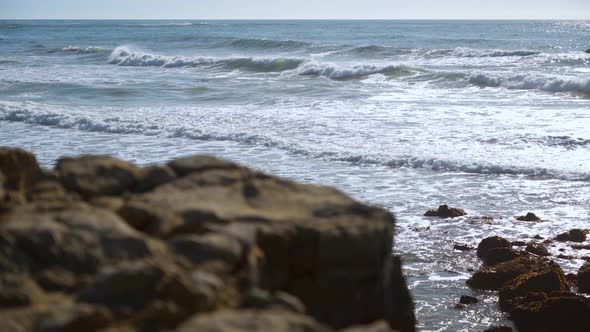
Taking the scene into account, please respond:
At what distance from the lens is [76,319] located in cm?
274

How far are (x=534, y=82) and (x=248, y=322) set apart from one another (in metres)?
27.1

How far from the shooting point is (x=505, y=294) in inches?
303

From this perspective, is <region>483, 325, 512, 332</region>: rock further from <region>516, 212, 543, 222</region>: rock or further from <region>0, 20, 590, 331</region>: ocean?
<region>516, 212, 543, 222</region>: rock

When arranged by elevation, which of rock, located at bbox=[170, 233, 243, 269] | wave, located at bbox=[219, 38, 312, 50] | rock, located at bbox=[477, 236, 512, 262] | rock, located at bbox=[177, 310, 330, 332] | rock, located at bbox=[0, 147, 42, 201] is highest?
rock, located at bbox=[0, 147, 42, 201]

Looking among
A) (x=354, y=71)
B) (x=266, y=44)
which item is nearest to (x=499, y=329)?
(x=354, y=71)

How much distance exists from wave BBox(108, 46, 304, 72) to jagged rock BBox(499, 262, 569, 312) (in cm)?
2950

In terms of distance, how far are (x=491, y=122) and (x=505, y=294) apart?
12131mm

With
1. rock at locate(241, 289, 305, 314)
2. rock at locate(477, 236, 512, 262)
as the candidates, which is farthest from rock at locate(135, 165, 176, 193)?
rock at locate(477, 236, 512, 262)

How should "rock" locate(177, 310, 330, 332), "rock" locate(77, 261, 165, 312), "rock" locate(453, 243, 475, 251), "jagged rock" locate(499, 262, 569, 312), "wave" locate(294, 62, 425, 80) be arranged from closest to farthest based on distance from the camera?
"rock" locate(177, 310, 330, 332)
"rock" locate(77, 261, 165, 312)
"jagged rock" locate(499, 262, 569, 312)
"rock" locate(453, 243, 475, 251)
"wave" locate(294, 62, 425, 80)

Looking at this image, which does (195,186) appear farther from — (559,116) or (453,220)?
(559,116)

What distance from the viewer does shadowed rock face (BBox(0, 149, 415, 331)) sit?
289cm

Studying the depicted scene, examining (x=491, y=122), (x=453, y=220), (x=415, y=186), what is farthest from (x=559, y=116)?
(x=453, y=220)

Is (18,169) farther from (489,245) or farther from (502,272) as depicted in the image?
(489,245)

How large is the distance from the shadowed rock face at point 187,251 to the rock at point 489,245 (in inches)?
197
